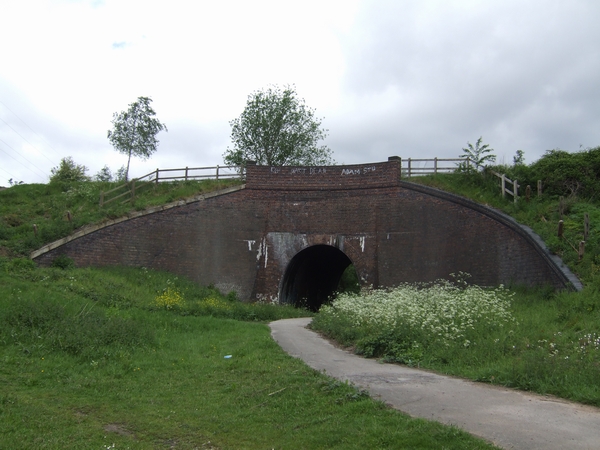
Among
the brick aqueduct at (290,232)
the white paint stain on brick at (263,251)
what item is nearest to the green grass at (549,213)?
the brick aqueduct at (290,232)

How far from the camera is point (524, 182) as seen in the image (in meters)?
20.3

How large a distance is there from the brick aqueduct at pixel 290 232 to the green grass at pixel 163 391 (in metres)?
8.05

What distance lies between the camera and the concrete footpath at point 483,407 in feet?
15.6

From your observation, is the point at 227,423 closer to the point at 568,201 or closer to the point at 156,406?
the point at 156,406

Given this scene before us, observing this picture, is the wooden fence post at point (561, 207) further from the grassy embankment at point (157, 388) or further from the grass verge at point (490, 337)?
the grassy embankment at point (157, 388)

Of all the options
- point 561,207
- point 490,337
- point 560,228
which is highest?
point 561,207

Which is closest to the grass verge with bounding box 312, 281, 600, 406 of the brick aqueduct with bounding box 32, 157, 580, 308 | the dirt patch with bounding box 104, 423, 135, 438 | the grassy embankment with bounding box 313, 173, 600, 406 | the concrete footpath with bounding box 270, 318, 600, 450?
the grassy embankment with bounding box 313, 173, 600, 406

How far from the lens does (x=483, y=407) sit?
5.87 meters

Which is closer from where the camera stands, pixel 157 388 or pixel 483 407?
pixel 483 407

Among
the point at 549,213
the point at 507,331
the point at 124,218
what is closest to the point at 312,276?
the point at 124,218

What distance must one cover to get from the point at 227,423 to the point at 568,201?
15.3 meters

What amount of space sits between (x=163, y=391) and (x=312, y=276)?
1985 centimetres

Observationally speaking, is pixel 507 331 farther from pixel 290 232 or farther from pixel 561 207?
pixel 290 232

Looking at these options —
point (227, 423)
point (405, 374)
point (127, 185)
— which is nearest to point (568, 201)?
point (405, 374)
